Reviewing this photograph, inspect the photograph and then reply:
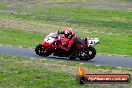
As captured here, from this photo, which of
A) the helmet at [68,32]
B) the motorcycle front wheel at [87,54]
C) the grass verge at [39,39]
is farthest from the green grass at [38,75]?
the grass verge at [39,39]

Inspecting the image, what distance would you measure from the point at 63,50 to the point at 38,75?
7306mm

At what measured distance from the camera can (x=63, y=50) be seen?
73.6ft

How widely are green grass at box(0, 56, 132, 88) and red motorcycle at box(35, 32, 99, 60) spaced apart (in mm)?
3561

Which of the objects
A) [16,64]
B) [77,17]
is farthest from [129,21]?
[16,64]

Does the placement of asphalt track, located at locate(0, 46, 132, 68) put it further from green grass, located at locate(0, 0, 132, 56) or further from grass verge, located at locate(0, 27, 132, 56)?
grass verge, located at locate(0, 27, 132, 56)

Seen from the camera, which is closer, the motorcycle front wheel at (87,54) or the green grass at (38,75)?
the green grass at (38,75)

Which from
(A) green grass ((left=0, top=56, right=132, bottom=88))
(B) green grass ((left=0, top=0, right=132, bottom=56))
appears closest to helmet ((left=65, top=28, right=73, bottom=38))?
(A) green grass ((left=0, top=56, right=132, bottom=88))

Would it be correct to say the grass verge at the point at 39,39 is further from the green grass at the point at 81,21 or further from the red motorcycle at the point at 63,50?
the red motorcycle at the point at 63,50

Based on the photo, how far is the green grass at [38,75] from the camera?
45.6 ft

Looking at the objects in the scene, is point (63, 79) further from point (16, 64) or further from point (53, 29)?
point (53, 29)

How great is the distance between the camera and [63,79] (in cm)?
1475

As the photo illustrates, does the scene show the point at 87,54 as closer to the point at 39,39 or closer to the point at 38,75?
the point at 38,75

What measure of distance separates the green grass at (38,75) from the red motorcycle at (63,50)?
3561mm

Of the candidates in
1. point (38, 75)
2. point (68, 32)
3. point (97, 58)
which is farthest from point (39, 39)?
point (38, 75)
